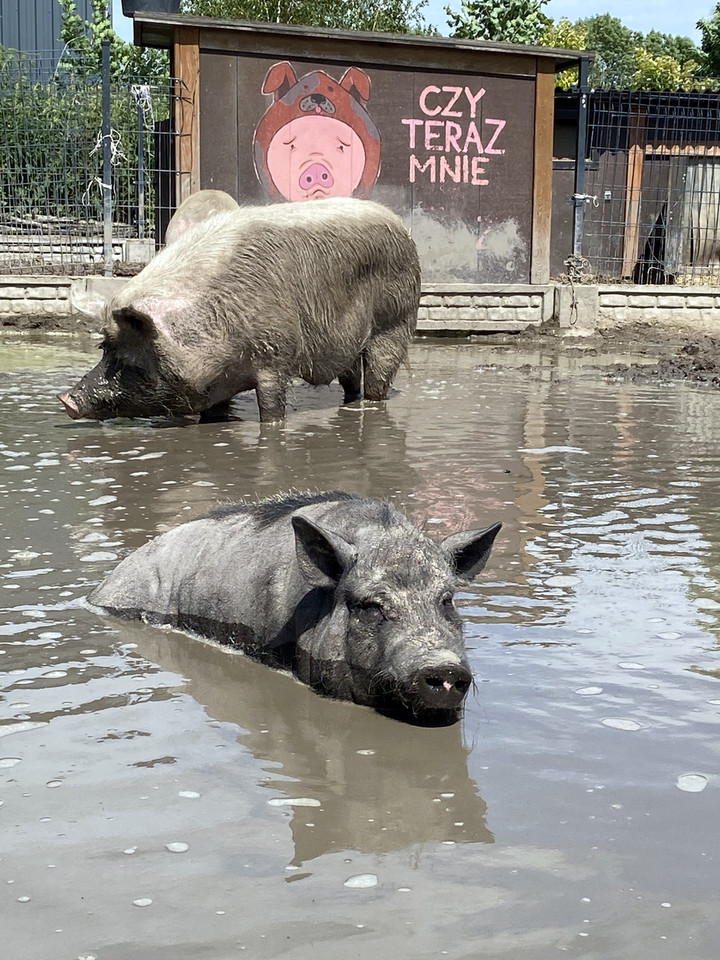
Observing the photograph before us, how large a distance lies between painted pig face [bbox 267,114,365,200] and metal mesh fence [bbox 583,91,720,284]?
3.55 meters

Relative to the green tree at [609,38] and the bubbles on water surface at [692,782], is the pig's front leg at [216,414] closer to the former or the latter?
the bubbles on water surface at [692,782]

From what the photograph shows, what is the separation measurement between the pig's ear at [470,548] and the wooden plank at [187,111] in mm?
10945

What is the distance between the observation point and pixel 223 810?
126 inches

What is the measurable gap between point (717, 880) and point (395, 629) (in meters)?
1.27

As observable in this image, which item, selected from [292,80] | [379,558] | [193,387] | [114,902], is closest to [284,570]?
[379,558]

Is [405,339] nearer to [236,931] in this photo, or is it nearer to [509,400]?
[509,400]

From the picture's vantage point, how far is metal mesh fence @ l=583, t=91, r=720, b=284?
17.6 metres

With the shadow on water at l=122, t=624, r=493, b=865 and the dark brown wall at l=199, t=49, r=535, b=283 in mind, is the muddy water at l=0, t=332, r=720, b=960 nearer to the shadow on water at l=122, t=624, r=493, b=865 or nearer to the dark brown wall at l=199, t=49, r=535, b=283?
the shadow on water at l=122, t=624, r=493, b=865

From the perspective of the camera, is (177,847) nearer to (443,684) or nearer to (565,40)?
(443,684)

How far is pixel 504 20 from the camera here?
2312 cm

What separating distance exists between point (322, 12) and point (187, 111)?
1696 cm

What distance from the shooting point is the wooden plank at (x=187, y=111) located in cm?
1420

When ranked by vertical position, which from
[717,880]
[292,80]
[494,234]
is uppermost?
[292,80]

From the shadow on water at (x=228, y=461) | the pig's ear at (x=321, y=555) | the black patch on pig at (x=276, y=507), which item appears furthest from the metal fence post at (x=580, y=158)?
the pig's ear at (x=321, y=555)
